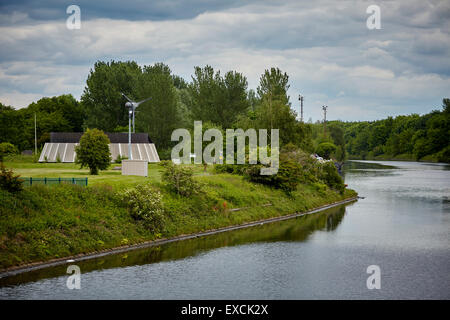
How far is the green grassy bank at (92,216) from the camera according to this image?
26.3 m

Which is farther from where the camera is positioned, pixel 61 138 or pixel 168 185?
pixel 61 138

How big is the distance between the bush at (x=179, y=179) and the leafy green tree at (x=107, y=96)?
209ft

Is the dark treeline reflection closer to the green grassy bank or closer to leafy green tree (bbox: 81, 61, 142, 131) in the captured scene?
the green grassy bank

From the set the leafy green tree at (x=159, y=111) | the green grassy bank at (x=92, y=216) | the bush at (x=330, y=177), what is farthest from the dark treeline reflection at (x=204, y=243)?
the leafy green tree at (x=159, y=111)

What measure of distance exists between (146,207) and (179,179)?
22.0 feet

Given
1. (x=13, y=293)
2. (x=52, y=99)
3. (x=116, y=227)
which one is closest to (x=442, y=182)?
(x=116, y=227)

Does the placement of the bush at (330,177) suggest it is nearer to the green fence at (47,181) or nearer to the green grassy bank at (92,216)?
the green grassy bank at (92,216)

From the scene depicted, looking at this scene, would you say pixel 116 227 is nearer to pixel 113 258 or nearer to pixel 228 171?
pixel 113 258

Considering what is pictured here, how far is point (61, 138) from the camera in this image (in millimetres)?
79500

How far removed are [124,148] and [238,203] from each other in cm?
3849

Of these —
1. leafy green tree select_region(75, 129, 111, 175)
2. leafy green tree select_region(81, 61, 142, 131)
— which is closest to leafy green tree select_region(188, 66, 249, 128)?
leafy green tree select_region(81, 61, 142, 131)

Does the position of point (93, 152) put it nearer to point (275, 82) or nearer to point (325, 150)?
point (275, 82)

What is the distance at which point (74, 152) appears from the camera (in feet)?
255
